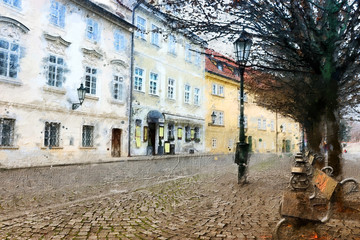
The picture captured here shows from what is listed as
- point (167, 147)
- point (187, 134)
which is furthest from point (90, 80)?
point (187, 134)

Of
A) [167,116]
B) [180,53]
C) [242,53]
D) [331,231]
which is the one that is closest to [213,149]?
[167,116]

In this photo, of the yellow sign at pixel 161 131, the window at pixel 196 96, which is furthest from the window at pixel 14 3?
the window at pixel 196 96

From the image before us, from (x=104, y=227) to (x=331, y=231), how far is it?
3.05 m

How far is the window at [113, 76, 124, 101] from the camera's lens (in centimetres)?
1917

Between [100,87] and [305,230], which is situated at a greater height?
[100,87]

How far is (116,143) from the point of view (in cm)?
1911

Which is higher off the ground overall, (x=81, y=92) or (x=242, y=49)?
(x=242, y=49)

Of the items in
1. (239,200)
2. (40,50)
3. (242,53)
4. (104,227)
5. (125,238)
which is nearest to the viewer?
(125,238)

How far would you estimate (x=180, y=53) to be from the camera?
981 inches

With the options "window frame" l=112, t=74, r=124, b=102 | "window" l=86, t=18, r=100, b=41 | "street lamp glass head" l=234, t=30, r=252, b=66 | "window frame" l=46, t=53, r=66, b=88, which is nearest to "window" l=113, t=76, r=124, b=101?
"window frame" l=112, t=74, r=124, b=102

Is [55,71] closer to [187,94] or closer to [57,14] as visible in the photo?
[57,14]

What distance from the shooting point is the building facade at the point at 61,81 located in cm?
1327

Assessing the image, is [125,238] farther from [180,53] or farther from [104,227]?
[180,53]

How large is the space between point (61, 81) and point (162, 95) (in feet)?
29.5
